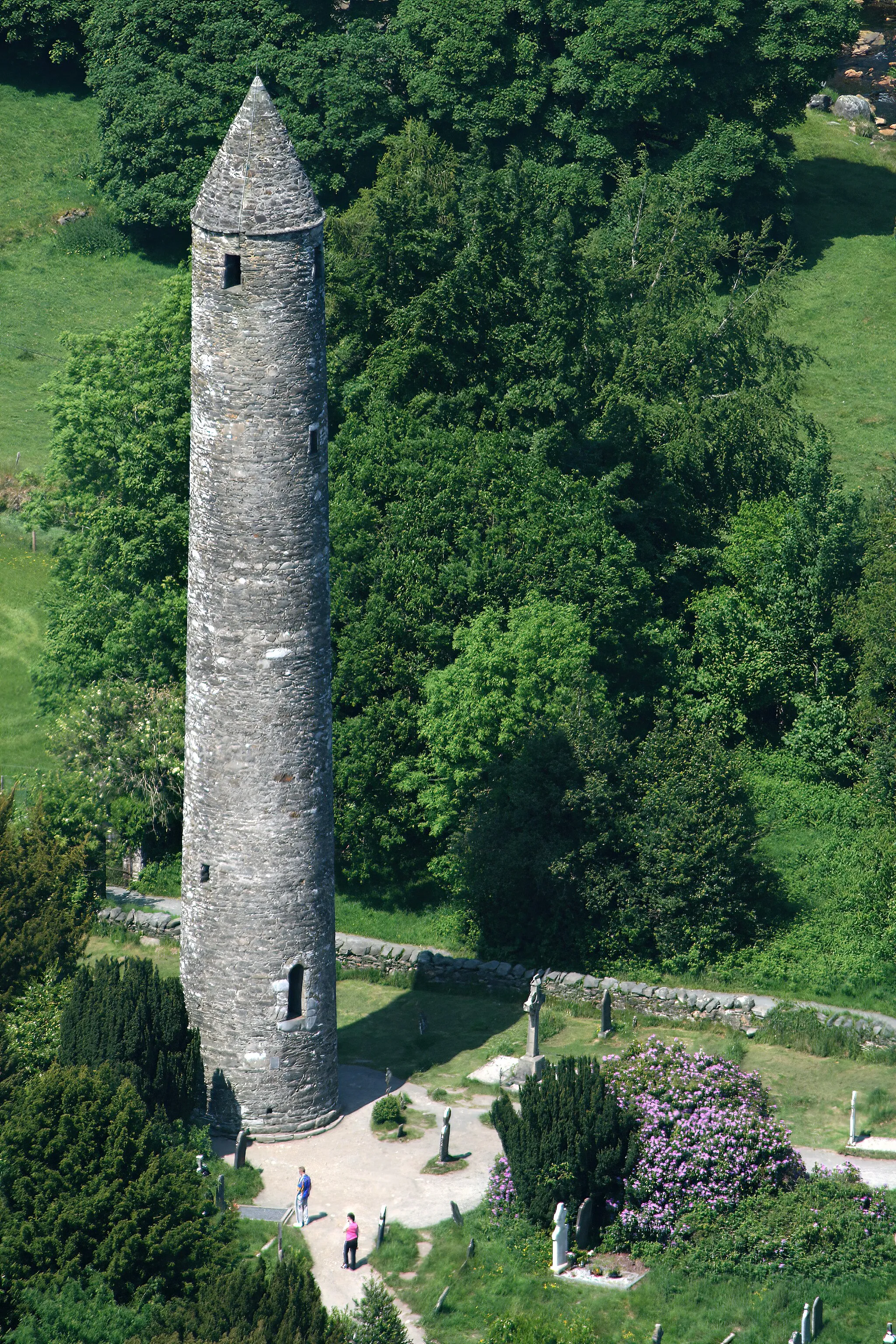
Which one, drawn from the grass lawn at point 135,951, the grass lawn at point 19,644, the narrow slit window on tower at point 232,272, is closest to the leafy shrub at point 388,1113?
the grass lawn at point 135,951

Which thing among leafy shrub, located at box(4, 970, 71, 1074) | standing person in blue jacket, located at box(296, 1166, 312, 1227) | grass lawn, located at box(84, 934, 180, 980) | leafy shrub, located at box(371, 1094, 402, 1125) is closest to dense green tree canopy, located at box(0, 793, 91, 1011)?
leafy shrub, located at box(4, 970, 71, 1074)

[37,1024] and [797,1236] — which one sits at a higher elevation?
[37,1024]

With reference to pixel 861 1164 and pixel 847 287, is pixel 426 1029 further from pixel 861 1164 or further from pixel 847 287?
pixel 847 287

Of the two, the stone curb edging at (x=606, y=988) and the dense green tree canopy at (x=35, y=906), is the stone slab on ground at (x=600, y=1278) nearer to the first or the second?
the stone curb edging at (x=606, y=988)

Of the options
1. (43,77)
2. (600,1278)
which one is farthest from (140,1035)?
(43,77)

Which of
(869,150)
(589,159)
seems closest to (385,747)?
(589,159)

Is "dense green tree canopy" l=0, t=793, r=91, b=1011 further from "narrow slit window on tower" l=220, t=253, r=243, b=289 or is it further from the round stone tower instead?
"narrow slit window on tower" l=220, t=253, r=243, b=289
